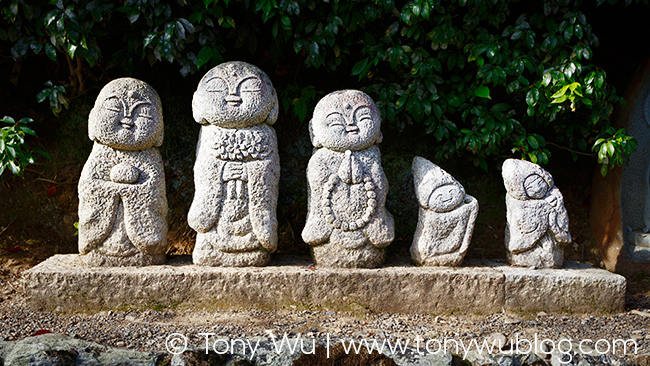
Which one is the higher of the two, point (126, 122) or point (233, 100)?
point (233, 100)

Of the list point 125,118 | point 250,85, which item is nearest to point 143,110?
point 125,118

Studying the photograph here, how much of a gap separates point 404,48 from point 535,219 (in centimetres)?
150

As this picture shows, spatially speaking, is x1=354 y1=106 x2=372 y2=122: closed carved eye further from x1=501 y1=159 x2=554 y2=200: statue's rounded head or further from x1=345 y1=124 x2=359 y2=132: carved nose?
x1=501 y1=159 x2=554 y2=200: statue's rounded head

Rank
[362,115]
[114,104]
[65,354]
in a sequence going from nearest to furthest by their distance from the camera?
[65,354] < [114,104] < [362,115]

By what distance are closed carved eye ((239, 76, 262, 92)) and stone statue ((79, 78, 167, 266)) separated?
59 cm

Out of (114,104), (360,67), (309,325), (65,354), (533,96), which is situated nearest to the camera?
(65,354)

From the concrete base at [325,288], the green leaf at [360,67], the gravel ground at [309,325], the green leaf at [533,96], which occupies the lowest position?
the gravel ground at [309,325]

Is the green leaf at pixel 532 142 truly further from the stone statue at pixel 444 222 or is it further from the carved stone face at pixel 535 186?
the stone statue at pixel 444 222

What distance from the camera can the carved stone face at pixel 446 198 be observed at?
12.2ft

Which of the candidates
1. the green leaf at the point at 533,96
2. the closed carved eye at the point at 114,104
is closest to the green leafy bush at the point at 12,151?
the closed carved eye at the point at 114,104

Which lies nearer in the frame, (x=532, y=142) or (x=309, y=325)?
(x=309, y=325)

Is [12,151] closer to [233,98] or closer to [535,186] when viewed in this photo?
[233,98]

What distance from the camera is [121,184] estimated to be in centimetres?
362

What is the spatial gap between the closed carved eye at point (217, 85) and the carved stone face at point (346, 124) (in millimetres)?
625
